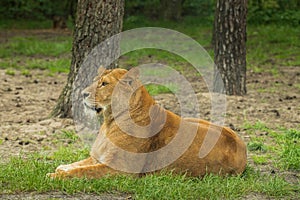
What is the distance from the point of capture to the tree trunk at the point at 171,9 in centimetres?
2594

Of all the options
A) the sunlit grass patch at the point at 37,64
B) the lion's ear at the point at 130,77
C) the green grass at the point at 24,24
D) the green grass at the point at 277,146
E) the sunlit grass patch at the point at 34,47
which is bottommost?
the green grass at the point at 24,24

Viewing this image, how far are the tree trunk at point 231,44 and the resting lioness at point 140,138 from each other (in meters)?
5.59

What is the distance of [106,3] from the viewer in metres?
9.08

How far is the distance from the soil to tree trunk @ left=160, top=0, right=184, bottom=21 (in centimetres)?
1047

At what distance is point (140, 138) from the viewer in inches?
259

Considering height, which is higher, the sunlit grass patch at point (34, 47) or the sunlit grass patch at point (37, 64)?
the sunlit grass patch at point (37, 64)

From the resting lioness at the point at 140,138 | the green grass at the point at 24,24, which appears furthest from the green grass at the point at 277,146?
the green grass at the point at 24,24

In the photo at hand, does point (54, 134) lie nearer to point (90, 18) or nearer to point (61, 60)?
point (90, 18)

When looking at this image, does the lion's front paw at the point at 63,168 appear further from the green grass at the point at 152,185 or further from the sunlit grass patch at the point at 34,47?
the sunlit grass patch at the point at 34,47

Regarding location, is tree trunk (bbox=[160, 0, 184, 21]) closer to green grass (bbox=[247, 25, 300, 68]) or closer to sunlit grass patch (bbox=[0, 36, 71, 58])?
green grass (bbox=[247, 25, 300, 68])

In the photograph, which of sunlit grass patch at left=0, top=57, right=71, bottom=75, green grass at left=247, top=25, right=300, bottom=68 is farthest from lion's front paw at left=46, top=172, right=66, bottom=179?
green grass at left=247, top=25, right=300, bottom=68

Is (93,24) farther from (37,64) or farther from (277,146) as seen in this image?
(37,64)

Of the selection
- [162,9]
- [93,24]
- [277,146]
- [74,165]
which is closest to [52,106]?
[93,24]

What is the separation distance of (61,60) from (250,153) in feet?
29.9
